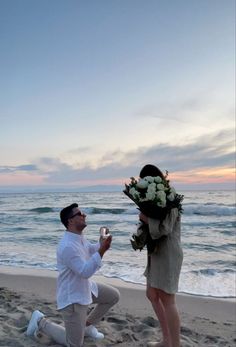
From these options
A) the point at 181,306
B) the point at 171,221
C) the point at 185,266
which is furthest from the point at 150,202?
the point at 185,266

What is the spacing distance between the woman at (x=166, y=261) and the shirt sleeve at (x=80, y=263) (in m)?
0.56

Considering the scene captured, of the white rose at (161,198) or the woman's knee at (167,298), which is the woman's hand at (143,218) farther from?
the woman's knee at (167,298)

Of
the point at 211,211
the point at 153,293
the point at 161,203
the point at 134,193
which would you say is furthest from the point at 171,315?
the point at 211,211

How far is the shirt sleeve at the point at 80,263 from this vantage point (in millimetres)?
3799

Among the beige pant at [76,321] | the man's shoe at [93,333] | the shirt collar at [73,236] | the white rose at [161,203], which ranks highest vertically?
the white rose at [161,203]

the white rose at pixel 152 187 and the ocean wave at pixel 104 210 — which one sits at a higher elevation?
the white rose at pixel 152 187

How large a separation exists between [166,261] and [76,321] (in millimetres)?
1064

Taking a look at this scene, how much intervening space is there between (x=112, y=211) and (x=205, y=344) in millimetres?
26626

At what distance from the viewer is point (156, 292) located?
403cm

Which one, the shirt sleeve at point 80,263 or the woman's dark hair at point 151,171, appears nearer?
the shirt sleeve at point 80,263

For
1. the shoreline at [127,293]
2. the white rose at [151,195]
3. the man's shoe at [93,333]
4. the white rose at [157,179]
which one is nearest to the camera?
the white rose at [151,195]

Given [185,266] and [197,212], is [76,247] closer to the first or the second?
[185,266]

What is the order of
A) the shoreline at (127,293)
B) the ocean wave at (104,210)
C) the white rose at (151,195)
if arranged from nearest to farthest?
1. the white rose at (151,195)
2. the shoreline at (127,293)
3. the ocean wave at (104,210)

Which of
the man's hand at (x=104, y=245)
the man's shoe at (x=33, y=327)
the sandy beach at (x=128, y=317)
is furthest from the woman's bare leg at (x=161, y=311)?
the man's shoe at (x=33, y=327)
